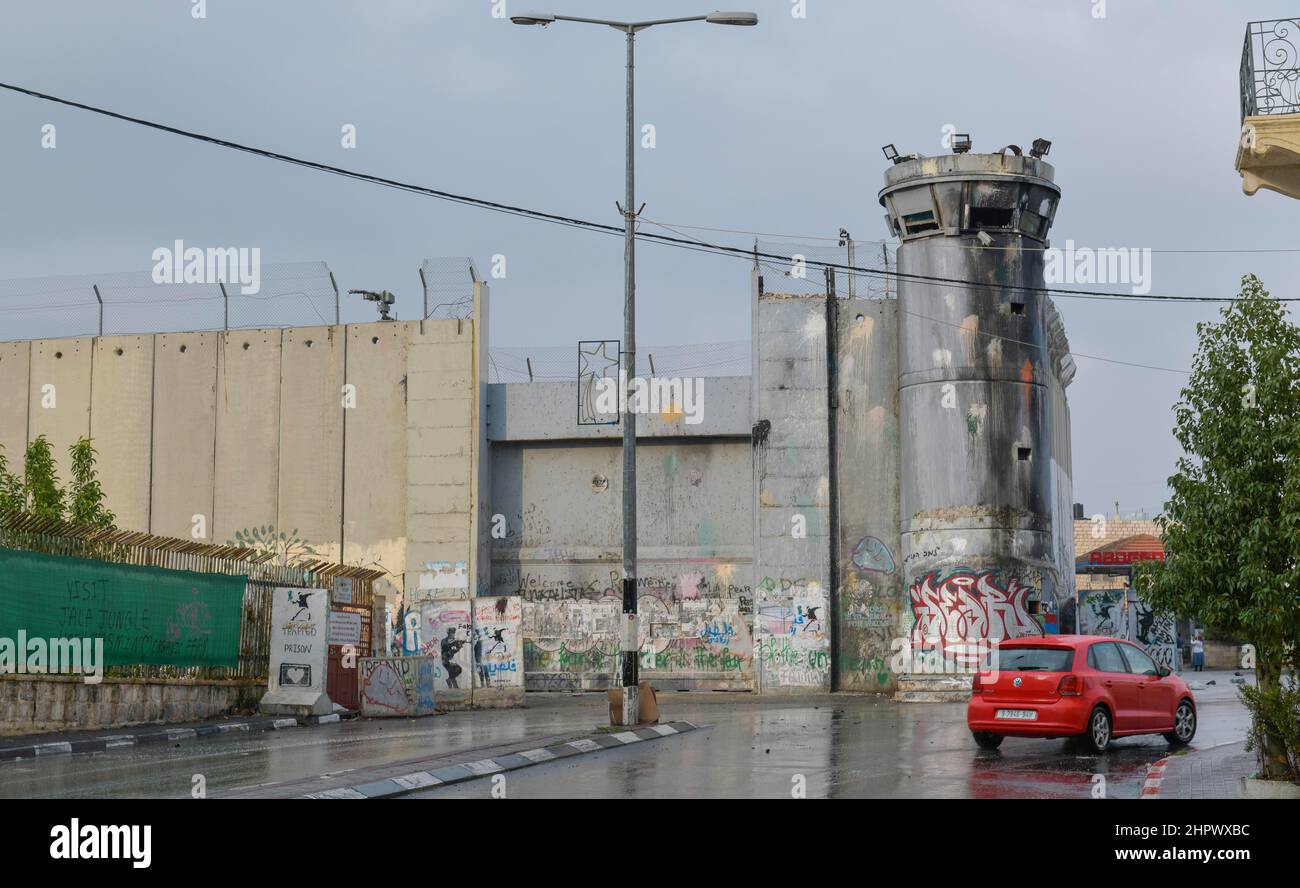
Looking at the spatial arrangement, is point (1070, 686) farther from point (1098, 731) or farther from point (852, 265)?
point (852, 265)

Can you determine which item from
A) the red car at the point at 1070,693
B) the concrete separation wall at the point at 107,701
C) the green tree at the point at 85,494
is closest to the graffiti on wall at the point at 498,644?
the concrete separation wall at the point at 107,701

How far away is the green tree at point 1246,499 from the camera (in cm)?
1334

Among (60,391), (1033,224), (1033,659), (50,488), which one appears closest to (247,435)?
(60,391)

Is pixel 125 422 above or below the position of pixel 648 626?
above

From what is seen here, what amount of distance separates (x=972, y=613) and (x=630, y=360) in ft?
48.4

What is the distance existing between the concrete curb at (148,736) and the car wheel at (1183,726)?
46.6ft

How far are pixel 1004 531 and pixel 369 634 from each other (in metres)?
15.3

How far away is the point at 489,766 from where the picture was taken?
1659 cm

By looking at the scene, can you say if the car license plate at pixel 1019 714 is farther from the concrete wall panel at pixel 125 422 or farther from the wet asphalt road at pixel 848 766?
the concrete wall panel at pixel 125 422

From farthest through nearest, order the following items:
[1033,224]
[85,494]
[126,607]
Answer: [1033,224], [85,494], [126,607]

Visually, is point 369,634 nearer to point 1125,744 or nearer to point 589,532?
point 589,532

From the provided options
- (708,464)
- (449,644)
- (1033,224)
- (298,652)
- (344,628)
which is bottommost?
(449,644)
